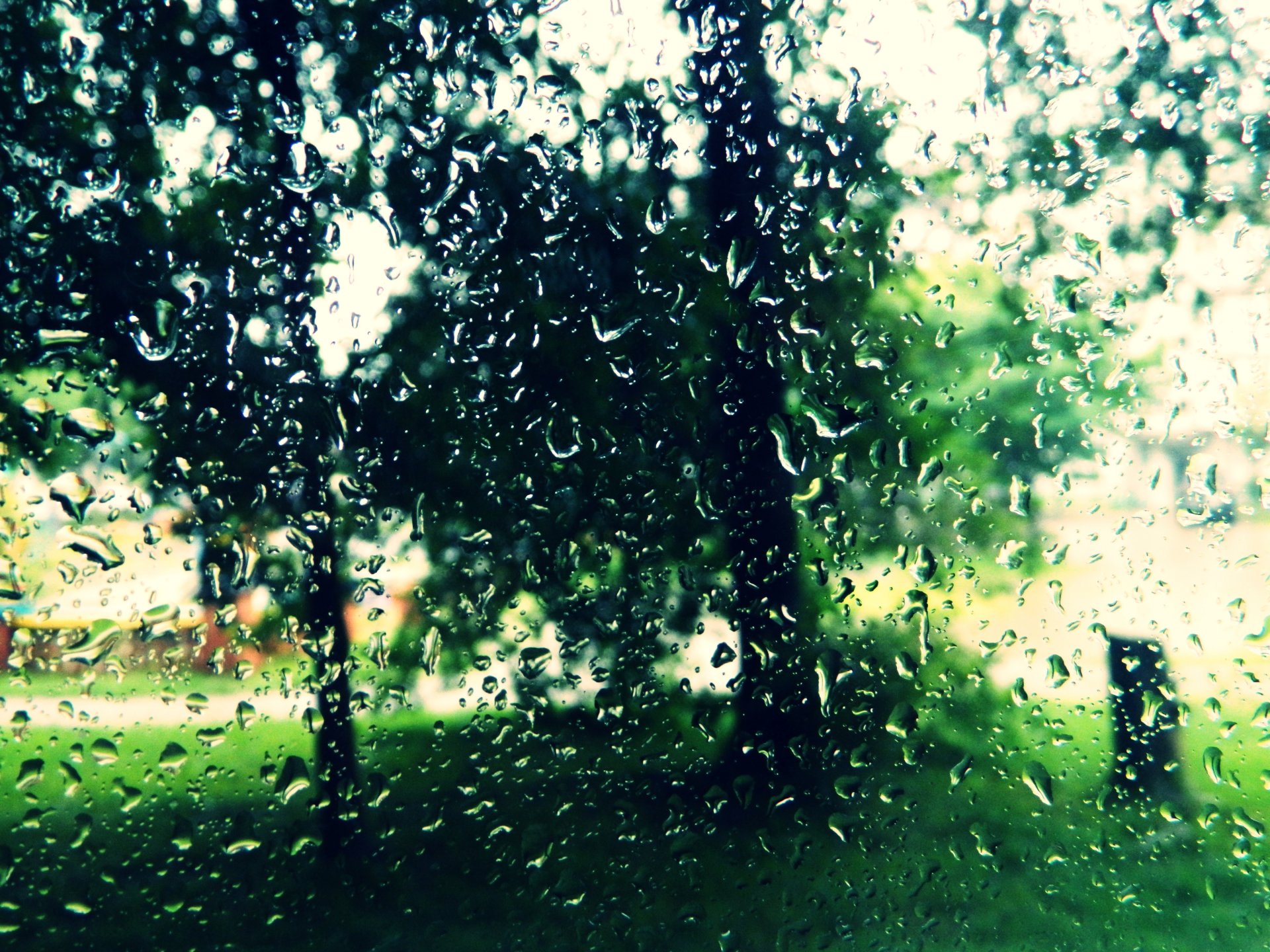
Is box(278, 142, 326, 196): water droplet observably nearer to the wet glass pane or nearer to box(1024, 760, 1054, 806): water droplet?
the wet glass pane

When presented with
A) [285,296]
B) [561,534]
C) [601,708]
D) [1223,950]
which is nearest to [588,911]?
Result: [601,708]

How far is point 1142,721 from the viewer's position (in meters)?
1.58

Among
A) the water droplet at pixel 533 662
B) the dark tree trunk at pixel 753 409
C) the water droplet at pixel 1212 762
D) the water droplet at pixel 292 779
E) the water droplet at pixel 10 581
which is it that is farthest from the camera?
the water droplet at pixel 1212 762

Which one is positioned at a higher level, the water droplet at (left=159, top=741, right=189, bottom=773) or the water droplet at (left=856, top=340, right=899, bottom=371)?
the water droplet at (left=856, top=340, right=899, bottom=371)

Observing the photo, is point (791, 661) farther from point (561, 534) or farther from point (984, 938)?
point (984, 938)

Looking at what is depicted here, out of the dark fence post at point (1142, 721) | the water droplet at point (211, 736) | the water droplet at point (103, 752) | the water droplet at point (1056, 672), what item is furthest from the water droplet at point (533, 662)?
the dark fence post at point (1142, 721)

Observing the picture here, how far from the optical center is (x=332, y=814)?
4.20 feet

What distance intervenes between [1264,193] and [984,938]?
150 cm

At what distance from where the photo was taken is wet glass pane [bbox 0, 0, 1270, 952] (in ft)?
3.98

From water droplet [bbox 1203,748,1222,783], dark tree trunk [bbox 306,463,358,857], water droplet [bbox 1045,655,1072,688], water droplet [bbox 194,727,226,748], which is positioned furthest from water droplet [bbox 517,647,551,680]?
water droplet [bbox 1203,748,1222,783]

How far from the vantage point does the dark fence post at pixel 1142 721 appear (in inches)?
61.7

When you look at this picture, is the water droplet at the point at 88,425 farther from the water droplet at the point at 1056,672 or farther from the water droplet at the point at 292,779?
the water droplet at the point at 1056,672

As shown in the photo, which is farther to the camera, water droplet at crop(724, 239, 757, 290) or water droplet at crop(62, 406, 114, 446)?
water droplet at crop(724, 239, 757, 290)

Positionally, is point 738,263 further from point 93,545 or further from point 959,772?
point 93,545
